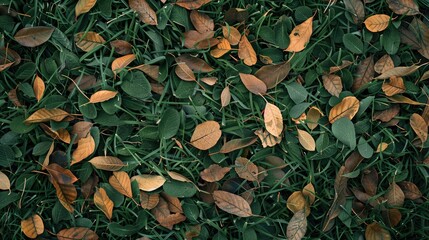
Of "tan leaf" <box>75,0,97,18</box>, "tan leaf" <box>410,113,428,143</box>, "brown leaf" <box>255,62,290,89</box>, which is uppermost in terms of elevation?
"tan leaf" <box>75,0,97,18</box>

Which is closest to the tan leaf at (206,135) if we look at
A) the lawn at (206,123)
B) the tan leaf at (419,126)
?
the lawn at (206,123)

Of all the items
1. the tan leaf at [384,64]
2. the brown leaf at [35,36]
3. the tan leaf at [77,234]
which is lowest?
the tan leaf at [77,234]

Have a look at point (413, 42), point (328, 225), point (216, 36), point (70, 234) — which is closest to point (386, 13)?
point (413, 42)

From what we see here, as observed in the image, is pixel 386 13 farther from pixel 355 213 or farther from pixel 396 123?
pixel 355 213

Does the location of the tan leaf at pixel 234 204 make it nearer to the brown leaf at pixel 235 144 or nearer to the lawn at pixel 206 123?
the lawn at pixel 206 123

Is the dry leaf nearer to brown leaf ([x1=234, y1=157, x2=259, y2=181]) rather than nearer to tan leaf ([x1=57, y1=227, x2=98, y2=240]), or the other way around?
brown leaf ([x1=234, y1=157, x2=259, y2=181])

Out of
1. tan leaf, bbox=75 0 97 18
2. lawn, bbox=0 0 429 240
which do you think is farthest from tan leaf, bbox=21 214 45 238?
tan leaf, bbox=75 0 97 18

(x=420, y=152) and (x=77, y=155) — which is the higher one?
(x=77, y=155)
